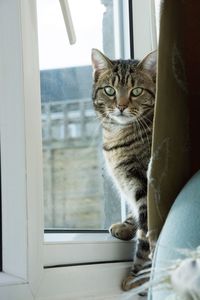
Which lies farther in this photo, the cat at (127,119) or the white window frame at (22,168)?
the cat at (127,119)

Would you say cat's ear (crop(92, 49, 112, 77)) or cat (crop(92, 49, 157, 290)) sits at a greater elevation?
cat's ear (crop(92, 49, 112, 77))

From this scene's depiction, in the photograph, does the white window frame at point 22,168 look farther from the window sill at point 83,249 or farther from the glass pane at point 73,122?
the glass pane at point 73,122

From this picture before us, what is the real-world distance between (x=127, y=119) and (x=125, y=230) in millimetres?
281

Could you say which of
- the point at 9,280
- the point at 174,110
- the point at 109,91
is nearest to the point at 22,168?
the point at 9,280

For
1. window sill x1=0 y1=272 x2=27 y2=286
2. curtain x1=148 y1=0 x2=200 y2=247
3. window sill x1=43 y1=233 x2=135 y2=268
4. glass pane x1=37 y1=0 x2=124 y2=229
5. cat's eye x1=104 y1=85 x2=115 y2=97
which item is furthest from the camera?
cat's eye x1=104 y1=85 x2=115 y2=97

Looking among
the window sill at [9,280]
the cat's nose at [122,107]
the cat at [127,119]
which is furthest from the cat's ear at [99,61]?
the window sill at [9,280]

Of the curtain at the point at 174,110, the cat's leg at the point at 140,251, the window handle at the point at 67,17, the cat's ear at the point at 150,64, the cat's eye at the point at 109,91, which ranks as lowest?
the cat's leg at the point at 140,251

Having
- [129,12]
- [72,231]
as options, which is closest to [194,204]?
[72,231]

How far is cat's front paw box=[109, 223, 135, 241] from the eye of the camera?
1204mm

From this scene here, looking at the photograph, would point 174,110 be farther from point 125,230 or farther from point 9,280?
point 125,230

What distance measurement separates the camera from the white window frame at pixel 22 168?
899 mm

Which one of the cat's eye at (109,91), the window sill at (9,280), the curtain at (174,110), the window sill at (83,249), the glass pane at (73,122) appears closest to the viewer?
the curtain at (174,110)

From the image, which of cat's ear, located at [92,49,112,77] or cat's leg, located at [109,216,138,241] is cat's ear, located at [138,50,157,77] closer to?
cat's ear, located at [92,49,112,77]

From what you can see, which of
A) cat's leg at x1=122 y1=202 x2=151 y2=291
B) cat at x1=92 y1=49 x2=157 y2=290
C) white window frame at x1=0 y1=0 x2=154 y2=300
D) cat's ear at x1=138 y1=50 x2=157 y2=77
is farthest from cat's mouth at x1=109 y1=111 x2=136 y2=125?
white window frame at x1=0 y1=0 x2=154 y2=300
